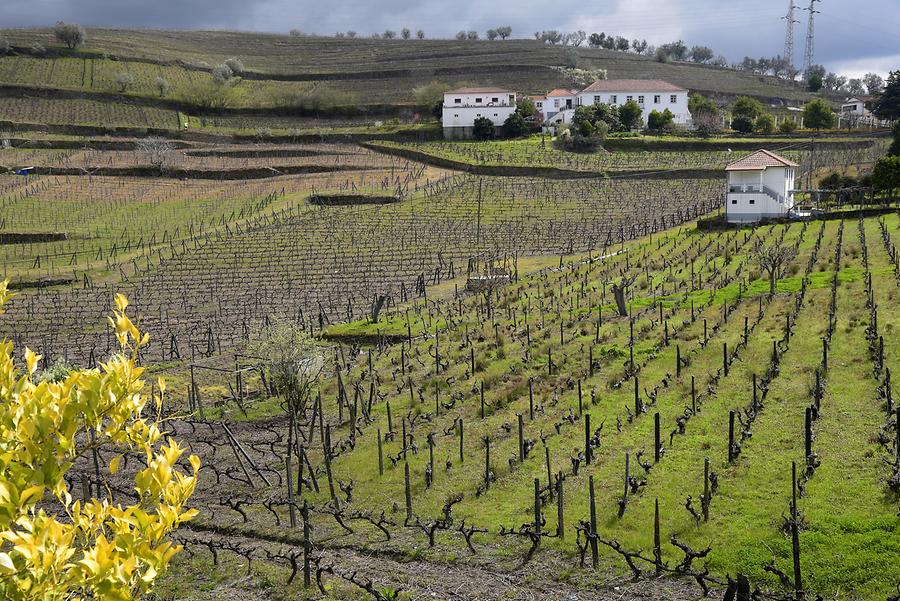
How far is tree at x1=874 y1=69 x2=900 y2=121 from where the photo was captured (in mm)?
71875

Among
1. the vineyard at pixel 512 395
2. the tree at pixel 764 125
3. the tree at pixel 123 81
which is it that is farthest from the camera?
the tree at pixel 123 81

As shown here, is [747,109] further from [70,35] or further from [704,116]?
[70,35]

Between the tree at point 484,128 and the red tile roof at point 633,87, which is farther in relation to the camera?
the red tile roof at point 633,87

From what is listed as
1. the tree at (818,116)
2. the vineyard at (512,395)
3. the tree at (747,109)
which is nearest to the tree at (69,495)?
the vineyard at (512,395)

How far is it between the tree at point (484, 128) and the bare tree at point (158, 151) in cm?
3245

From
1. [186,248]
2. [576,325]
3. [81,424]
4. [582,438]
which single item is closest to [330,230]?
[186,248]

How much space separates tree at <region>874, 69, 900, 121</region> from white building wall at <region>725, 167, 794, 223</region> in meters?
38.4

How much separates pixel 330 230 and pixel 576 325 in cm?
2813

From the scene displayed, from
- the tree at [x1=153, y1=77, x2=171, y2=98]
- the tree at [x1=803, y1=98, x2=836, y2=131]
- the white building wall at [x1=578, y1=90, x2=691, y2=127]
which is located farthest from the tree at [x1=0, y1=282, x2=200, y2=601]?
the tree at [x1=153, y1=77, x2=171, y2=98]

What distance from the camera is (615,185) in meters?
62.0

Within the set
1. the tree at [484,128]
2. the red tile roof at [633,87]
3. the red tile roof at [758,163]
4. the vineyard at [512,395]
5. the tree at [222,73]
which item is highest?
the tree at [222,73]

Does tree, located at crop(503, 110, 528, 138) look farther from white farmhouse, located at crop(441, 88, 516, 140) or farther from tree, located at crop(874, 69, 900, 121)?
tree, located at crop(874, 69, 900, 121)

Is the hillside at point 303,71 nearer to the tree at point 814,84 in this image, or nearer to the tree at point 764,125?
the tree at point 814,84

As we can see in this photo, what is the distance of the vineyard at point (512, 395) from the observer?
453 inches
